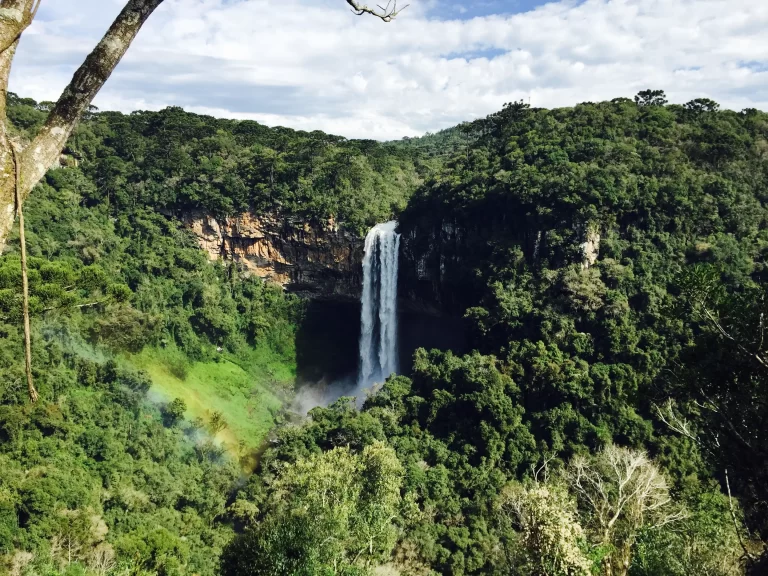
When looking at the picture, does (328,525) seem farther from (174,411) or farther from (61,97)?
(174,411)

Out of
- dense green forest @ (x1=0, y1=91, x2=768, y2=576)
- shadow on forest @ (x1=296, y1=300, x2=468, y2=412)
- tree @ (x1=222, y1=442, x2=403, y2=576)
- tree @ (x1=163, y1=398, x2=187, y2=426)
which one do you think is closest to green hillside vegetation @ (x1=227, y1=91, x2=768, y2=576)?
dense green forest @ (x1=0, y1=91, x2=768, y2=576)

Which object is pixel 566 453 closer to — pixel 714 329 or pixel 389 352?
pixel 389 352

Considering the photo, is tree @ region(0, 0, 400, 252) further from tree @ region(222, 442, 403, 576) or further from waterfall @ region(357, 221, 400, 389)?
waterfall @ region(357, 221, 400, 389)

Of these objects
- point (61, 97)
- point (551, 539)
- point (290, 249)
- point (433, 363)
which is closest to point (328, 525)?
point (551, 539)

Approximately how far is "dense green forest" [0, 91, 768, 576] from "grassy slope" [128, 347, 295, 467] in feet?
0.71

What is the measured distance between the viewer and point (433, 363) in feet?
84.0

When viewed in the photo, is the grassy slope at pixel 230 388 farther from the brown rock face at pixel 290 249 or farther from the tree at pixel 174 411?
the brown rock face at pixel 290 249

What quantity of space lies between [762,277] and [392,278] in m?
17.4

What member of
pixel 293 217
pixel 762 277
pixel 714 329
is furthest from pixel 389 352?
pixel 714 329

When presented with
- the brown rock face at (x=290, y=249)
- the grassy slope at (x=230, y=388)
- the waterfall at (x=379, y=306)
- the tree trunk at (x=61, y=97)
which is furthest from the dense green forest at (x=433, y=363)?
the tree trunk at (x=61, y=97)

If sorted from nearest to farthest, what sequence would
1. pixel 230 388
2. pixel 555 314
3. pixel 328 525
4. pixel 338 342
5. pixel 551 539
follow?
pixel 551 539 → pixel 328 525 → pixel 555 314 → pixel 230 388 → pixel 338 342

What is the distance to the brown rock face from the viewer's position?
32.8m

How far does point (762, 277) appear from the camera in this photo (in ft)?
71.6

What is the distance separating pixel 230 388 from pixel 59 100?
91.9 feet
